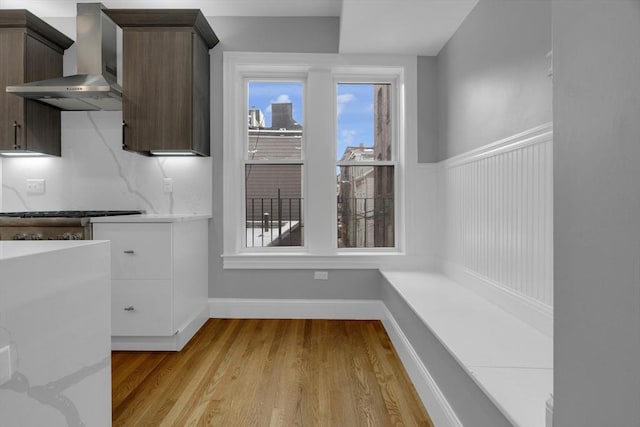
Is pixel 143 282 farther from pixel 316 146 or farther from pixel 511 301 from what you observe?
pixel 511 301

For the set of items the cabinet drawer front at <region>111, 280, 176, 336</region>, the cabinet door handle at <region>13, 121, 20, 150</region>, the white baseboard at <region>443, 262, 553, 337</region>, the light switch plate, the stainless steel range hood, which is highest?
the stainless steel range hood

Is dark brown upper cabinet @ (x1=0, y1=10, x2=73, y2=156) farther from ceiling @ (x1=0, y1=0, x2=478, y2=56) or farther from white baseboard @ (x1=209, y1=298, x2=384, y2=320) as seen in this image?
white baseboard @ (x1=209, y1=298, x2=384, y2=320)

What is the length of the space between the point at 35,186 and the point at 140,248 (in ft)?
5.05

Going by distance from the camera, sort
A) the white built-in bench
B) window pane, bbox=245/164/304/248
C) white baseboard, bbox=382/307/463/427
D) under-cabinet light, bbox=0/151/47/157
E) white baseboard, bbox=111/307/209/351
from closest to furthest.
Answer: the white built-in bench → white baseboard, bbox=382/307/463/427 → white baseboard, bbox=111/307/209/351 → under-cabinet light, bbox=0/151/47/157 → window pane, bbox=245/164/304/248

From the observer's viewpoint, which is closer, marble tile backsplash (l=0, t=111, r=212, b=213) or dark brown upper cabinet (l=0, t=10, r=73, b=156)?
dark brown upper cabinet (l=0, t=10, r=73, b=156)

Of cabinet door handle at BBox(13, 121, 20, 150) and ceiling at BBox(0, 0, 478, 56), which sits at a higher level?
ceiling at BBox(0, 0, 478, 56)

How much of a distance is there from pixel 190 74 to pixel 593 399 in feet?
9.82

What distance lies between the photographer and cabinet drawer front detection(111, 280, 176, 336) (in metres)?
2.54

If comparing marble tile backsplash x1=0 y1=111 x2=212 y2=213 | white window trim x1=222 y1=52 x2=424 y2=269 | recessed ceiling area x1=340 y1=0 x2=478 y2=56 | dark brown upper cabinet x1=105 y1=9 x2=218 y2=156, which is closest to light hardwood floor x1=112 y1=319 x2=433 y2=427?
white window trim x1=222 y1=52 x2=424 y2=269

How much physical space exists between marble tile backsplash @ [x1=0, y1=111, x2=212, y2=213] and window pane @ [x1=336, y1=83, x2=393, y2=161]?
123 centimetres

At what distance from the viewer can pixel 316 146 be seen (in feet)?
10.9

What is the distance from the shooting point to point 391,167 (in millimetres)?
3467

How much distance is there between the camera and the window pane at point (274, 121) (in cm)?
345

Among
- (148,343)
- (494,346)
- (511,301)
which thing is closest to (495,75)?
(511,301)
